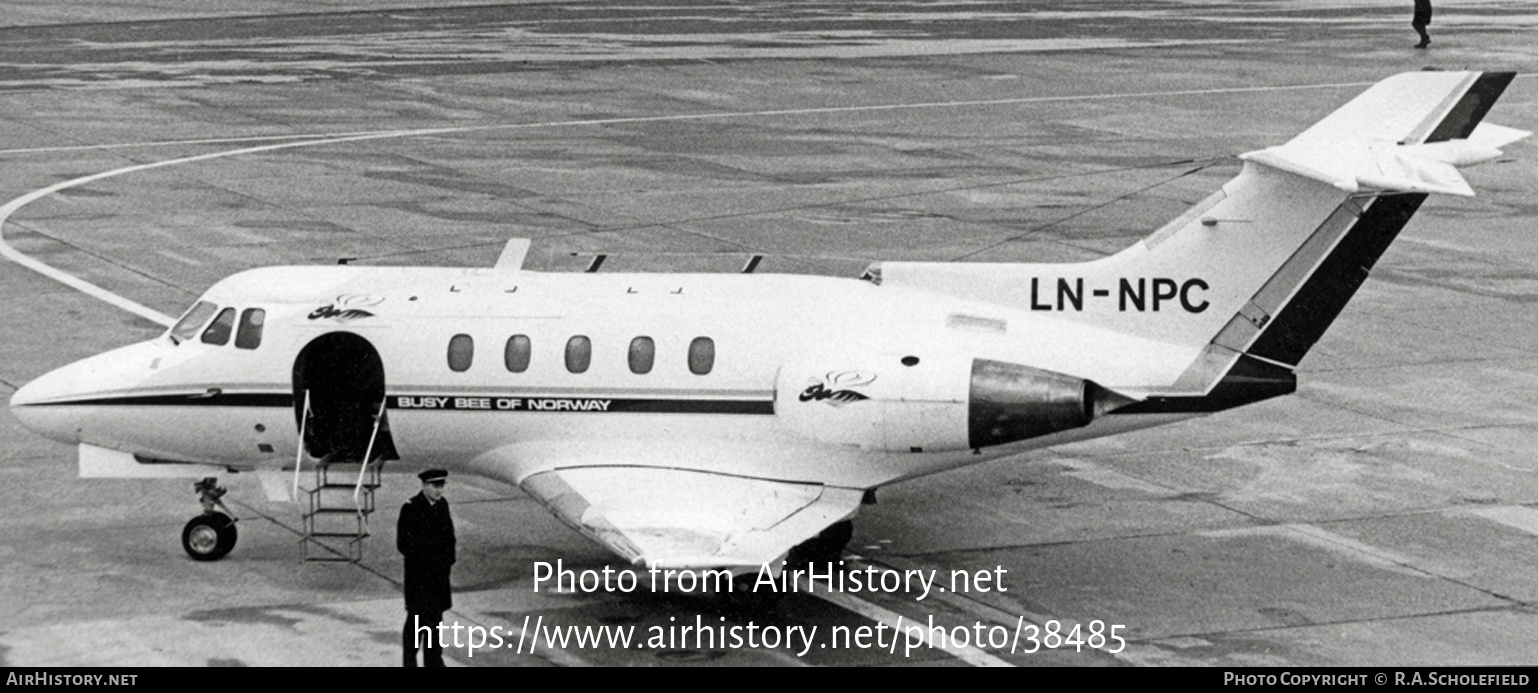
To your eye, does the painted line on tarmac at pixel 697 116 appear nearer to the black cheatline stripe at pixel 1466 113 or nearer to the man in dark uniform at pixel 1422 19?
the man in dark uniform at pixel 1422 19

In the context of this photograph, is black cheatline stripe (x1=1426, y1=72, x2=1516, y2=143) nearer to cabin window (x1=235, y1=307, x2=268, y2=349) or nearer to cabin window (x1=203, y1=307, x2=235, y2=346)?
cabin window (x1=235, y1=307, x2=268, y2=349)

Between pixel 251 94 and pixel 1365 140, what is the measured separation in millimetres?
40321

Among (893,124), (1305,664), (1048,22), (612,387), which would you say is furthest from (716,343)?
(1048,22)

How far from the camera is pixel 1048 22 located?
7556 cm

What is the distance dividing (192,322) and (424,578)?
207 inches

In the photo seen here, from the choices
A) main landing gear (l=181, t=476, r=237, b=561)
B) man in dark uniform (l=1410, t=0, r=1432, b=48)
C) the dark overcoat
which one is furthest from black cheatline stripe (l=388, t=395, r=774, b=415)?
man in dark uniform (l=1410, t=0, r=1432, b=48)

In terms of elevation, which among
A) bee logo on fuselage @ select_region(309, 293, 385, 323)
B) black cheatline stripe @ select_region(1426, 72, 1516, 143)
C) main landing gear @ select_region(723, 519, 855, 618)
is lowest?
main landing gear @ select_region(723, 519, 855, 618)

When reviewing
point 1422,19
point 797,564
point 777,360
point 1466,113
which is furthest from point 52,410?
point 1422,19

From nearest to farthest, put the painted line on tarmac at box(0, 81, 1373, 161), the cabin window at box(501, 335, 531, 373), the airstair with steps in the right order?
1. the cabin window at box(501, 335, 531, 373)
2. the airstair with steps
3. the painted line on tarmac at box(0, 81, 1373, 161)

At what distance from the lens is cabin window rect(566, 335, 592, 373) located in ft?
67.2

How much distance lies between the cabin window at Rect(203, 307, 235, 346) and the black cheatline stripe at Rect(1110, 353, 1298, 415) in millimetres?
8410

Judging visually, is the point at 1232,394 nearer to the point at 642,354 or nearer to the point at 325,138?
the point at 642,354

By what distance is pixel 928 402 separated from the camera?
19.4 m
